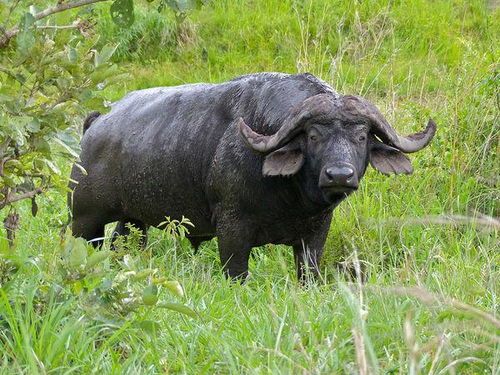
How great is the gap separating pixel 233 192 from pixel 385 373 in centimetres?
269

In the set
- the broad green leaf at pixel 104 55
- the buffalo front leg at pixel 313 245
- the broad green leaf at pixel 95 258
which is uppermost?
the broad green leaf at pixel 104 55

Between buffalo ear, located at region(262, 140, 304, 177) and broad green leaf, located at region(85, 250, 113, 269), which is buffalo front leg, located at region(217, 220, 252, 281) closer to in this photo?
buffalo ear, located at region(262, 140, 304, 177)

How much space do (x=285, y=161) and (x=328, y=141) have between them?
310mm

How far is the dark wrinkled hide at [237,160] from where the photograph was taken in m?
5.44

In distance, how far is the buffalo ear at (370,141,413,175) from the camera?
223 inches

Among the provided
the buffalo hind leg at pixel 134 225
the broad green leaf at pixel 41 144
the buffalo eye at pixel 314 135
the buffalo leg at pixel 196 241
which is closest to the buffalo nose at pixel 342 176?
the buffalo eye at pixel 314 135

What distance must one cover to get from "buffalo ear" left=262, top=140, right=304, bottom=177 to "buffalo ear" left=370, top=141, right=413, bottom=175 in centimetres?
43

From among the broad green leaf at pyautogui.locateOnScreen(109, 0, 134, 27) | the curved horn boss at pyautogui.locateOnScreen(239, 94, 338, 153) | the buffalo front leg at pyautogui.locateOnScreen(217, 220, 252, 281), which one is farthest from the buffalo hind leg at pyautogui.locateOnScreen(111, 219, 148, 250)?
the broad green leaf at pyautogui.locateOnScreen(109, 0, 134, 27)

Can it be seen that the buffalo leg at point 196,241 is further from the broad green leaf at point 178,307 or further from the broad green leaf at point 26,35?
the broad green leaf at point 26,35

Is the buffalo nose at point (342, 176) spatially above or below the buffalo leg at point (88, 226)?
above

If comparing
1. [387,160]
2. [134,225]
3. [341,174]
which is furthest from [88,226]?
[341,174]

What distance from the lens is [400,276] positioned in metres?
4.73

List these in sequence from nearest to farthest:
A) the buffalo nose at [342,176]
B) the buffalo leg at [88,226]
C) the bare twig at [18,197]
Result: the bare twig at [18,197] → the buffalo nose at [342,176] → the buffalo leg at [88,226]

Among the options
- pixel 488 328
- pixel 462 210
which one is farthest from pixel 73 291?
pixel 462 210
